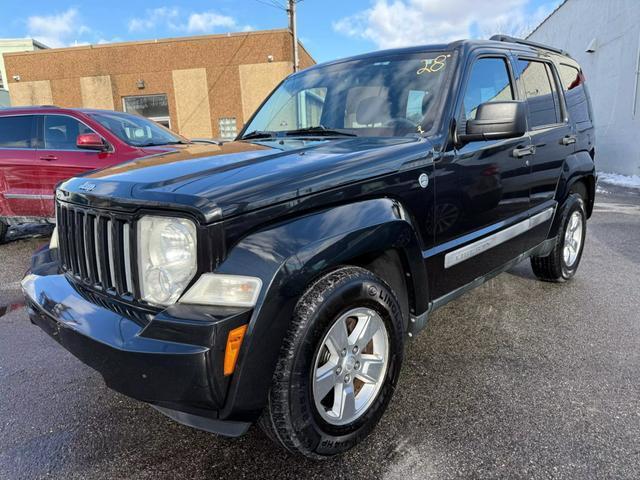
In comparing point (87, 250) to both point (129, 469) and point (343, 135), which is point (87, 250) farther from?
point (343, 135)

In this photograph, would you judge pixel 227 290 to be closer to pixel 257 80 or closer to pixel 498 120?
pixel 498 120

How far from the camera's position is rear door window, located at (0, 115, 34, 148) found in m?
6.12

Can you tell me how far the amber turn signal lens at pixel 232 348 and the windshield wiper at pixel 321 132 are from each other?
157 centimetres

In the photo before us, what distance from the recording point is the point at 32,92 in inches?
817

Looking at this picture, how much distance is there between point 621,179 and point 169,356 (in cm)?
1558

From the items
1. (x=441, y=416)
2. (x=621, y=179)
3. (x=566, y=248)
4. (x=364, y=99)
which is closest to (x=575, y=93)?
(x=566, y=248)

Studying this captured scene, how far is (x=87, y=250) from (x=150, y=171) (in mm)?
448

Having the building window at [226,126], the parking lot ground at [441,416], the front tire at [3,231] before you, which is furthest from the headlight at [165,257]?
the building window at [226,126]

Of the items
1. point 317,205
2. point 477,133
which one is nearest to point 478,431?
point 317,205

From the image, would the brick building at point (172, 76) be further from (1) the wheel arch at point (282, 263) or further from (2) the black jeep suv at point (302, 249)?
(1) the wheel arch at point (282, 263)

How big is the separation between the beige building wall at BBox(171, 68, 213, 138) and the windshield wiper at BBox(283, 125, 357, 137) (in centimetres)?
1804

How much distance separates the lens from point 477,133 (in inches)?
102

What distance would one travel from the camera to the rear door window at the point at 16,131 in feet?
20.1

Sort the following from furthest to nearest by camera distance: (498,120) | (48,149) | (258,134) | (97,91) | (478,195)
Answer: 1. (97,91)
2. (48,149)
3. (258,134)
4. (478,195)
5. (498,120)
